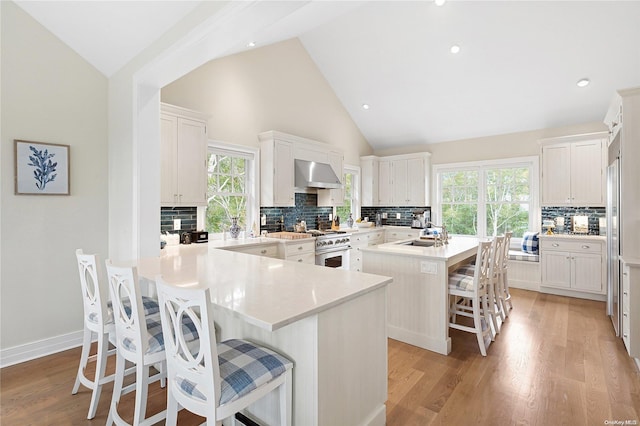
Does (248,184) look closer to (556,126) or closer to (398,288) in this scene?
(398,288)

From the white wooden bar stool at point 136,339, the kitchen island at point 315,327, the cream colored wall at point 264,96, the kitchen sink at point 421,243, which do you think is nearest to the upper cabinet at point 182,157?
the cream colored wall at point 264,96

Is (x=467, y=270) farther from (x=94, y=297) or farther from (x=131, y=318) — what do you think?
(x=94, y=297)

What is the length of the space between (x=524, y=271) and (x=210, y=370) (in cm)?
544

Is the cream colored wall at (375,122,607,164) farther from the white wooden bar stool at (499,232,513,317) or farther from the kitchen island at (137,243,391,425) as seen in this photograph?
the kitchen island at (137,243,391,425)

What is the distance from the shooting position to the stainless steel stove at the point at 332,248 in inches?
181

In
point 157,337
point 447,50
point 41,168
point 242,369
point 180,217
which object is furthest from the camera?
point 447,50

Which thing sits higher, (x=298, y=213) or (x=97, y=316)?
(x=298, y=213)

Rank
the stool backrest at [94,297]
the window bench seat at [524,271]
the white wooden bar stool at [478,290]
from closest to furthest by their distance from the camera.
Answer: the stool backrest at [94,297]
the white wooden bar stool at [478,290]
the window bench seat at [524,271]

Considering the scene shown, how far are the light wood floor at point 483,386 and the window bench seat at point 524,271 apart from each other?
1.77 meters

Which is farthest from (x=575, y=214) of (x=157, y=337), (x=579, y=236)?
(x=157, y=337)

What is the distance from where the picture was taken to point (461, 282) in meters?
3.05

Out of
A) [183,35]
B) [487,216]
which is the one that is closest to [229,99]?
[183,35]

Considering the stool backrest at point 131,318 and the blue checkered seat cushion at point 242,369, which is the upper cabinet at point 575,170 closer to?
the blue checkered seat cushion at point 242,369

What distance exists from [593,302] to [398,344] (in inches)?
132
